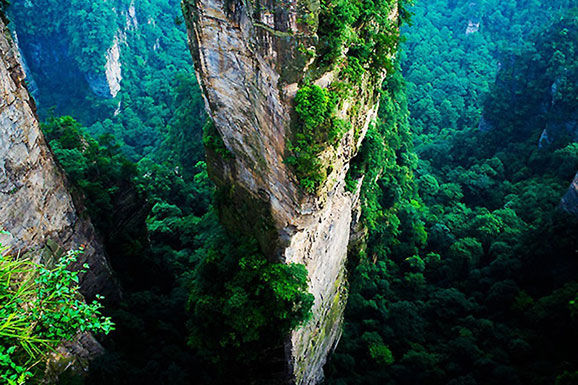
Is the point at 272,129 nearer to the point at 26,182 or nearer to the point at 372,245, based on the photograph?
the point at 26,182

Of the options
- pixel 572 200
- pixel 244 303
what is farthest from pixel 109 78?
pixel 572 200

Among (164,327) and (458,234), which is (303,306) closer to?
(164,327)

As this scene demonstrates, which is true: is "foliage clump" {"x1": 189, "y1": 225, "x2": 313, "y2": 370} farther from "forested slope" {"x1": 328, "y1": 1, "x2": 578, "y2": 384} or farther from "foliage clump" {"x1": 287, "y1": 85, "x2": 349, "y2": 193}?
"forested slope" {"x1": 328, "y1": 1, "x2": 578, "y2": 384}

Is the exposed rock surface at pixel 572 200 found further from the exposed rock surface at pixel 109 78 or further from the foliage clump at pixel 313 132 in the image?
the exposed rock surface at pixel 109 78

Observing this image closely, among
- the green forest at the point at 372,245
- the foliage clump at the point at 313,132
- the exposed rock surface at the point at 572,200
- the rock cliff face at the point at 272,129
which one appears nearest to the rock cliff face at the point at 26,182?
the green forest at the point at 372,245

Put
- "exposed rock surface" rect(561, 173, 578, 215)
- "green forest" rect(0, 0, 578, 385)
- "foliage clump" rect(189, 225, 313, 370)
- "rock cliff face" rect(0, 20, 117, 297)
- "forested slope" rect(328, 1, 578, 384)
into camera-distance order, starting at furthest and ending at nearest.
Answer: "exposed rock surface" rect(561, 173, 578, 215)
"forested slope" rect(328, 1, 578, 384)
"foliage clump" rect(189, 225, 313, 370)
"rock cliff face" rect(0, 20, 117, 297)
"green forest" rect(0, 0, 578, 385)

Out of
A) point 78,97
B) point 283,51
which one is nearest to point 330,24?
point 283,51

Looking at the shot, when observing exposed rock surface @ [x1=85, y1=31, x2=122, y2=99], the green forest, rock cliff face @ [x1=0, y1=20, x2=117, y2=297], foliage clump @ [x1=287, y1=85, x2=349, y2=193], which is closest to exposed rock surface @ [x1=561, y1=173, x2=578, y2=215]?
the green forest
